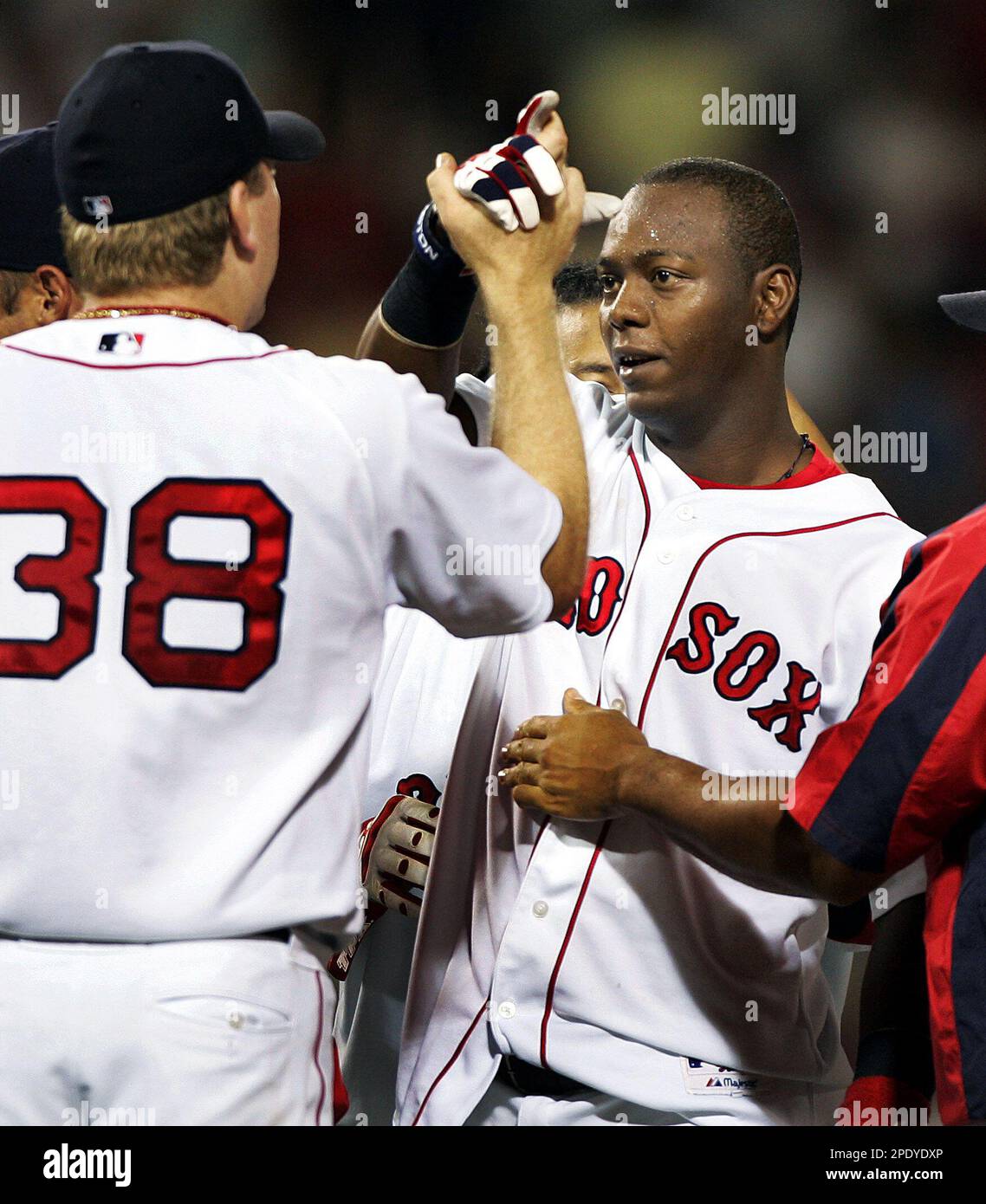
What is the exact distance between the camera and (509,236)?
1.53 m

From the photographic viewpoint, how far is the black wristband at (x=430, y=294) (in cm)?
172

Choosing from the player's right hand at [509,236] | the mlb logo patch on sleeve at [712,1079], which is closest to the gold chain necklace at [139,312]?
the player's right hand at [509,236]

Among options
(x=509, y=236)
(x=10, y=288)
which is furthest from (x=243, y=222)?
(x=10, y=288)

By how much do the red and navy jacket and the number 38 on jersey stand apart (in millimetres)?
578

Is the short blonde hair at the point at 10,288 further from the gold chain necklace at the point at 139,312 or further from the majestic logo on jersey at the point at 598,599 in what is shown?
the majestic logo on jersey at the point at 598,599

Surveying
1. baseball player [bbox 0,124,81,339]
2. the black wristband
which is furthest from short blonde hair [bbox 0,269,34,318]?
the black wristband

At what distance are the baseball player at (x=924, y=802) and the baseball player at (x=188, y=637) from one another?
0.36 metres

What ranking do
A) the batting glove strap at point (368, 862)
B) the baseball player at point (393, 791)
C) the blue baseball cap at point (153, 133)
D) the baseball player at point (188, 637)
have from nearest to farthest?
the baseball player at point (188, 637), the blue baseball cap at point (153, 133), the batting glove strap at point (368, 862), the baseball player at point (393, 791)

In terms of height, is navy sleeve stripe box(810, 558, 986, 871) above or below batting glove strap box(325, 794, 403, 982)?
above

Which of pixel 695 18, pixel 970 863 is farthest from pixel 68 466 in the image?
pixel 695 18

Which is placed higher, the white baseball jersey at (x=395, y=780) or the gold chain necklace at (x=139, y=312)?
the gold chain necklace at (x=139, y=312)

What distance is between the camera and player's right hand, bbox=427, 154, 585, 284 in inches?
60.0

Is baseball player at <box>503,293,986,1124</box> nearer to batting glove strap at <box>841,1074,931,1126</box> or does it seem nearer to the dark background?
batting glove strap at <box>841,1074,931,1126</box>
